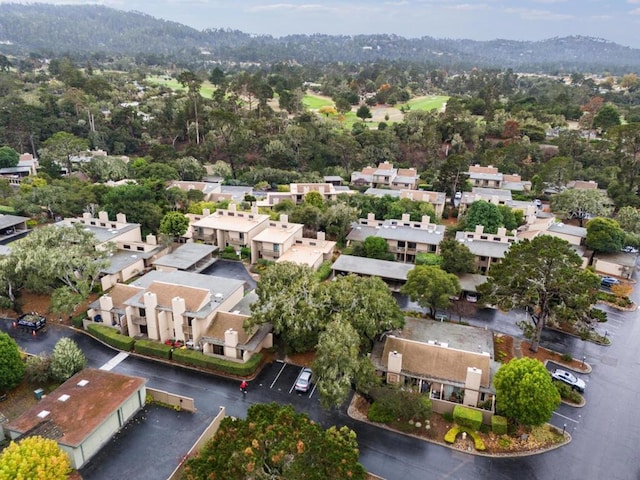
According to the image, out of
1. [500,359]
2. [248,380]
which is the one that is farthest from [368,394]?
[500,359]

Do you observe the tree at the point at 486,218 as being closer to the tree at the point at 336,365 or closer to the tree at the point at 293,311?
the tree at the point at 293,311

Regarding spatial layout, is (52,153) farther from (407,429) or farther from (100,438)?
(407,429)

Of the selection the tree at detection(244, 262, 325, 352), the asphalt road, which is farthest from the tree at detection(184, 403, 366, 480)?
the tree at detection(244, 262, 325, 352)

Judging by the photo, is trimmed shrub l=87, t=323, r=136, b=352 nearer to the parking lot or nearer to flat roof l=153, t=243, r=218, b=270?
flat roof l=153, t=243, r=218, b=270

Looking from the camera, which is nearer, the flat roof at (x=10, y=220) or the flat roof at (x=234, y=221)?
the flat roof at (x=234, y=221)

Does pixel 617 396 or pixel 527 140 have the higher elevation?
pixel 527 140

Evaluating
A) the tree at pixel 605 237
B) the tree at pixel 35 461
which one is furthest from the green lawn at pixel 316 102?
the tree at pixel 35 461
